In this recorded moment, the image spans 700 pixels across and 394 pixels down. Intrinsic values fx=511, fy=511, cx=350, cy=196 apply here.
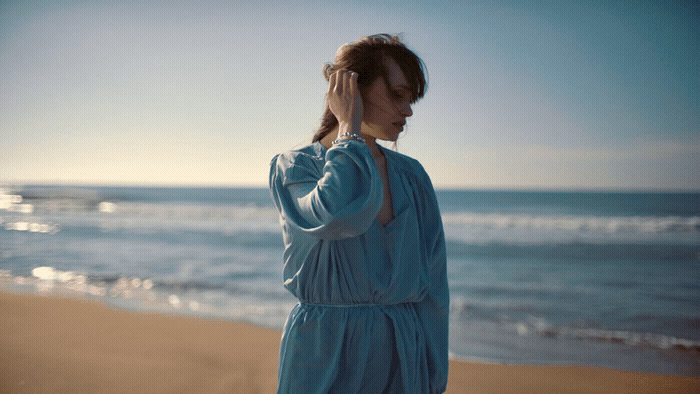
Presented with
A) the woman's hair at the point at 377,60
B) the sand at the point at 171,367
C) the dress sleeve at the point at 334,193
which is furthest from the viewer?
the sand at the point at 171,367

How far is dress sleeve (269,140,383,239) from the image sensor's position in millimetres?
1220

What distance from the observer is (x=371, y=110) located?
1.46 metres

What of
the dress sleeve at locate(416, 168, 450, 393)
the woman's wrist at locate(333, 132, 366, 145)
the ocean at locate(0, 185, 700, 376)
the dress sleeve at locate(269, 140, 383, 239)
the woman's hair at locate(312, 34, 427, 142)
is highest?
the woman's hair at locate(312, 34, 427, 142)

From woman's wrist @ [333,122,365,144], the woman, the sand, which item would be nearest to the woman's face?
the woman

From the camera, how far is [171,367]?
3951 mm

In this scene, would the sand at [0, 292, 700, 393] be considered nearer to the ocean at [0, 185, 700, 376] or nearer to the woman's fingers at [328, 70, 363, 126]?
the ocean at [0, 185, 700, 376]

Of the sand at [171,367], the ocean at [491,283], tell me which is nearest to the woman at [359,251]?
→ the sand at [171,367]

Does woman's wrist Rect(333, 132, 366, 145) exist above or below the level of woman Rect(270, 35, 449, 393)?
above

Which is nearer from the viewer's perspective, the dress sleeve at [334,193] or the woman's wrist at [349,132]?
the dress sleeve at [334,193]

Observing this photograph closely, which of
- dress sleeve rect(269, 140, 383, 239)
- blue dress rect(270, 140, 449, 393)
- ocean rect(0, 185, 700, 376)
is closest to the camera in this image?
dress sleeve rect(269, 140, 383, 239)

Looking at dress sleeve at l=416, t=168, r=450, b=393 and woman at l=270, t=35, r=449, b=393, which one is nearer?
woman at l=270, t=35, r=449, b=393

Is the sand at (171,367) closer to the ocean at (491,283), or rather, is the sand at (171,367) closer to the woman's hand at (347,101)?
the ocean at (491,283)

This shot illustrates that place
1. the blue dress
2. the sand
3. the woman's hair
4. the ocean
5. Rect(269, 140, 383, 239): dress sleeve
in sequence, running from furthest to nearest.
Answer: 1. the ocean
2. the sand
3. the woman's hair
4. the blue dress
5. Rect(269, 140, 383, 239): dress sleeve

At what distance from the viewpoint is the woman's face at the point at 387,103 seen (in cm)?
146
